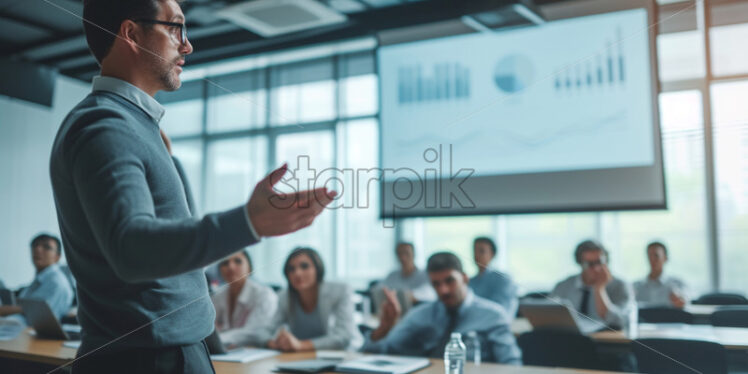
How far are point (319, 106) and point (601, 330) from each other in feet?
12.4

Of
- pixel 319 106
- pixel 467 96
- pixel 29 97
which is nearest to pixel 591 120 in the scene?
pixel 467 96

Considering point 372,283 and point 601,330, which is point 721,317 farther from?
point 372,283

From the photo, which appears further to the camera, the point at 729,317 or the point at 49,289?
the point at 729,317

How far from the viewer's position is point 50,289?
9.77 ft

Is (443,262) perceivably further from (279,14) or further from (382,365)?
(279,14)

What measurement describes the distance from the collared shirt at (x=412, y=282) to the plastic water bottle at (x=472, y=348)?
2.33m

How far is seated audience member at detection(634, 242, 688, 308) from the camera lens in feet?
15.1

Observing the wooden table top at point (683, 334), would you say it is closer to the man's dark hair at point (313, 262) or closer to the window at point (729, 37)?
the man's dark hair at point (313, 262)

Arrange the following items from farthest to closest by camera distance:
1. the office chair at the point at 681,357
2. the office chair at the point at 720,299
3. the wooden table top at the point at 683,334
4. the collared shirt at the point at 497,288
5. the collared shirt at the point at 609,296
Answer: the office chair at the point at 720,299, the collared shirt at the point at 497,288, the collared shirt at the point at 609,296, the wooden table top at the point at 683,334, the office chair at the point at 681,357

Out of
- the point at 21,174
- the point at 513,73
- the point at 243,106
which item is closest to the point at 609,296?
the point at 513,73

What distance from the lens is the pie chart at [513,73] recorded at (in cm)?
483

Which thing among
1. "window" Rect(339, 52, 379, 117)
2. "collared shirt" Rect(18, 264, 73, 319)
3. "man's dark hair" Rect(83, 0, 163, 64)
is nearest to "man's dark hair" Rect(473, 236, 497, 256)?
"window" Rect(339, 52, 379, 117)

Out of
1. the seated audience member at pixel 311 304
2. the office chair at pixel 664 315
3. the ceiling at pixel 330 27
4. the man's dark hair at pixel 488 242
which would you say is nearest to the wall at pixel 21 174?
the seated audience member at pixel 311 304

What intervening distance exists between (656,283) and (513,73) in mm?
1994
